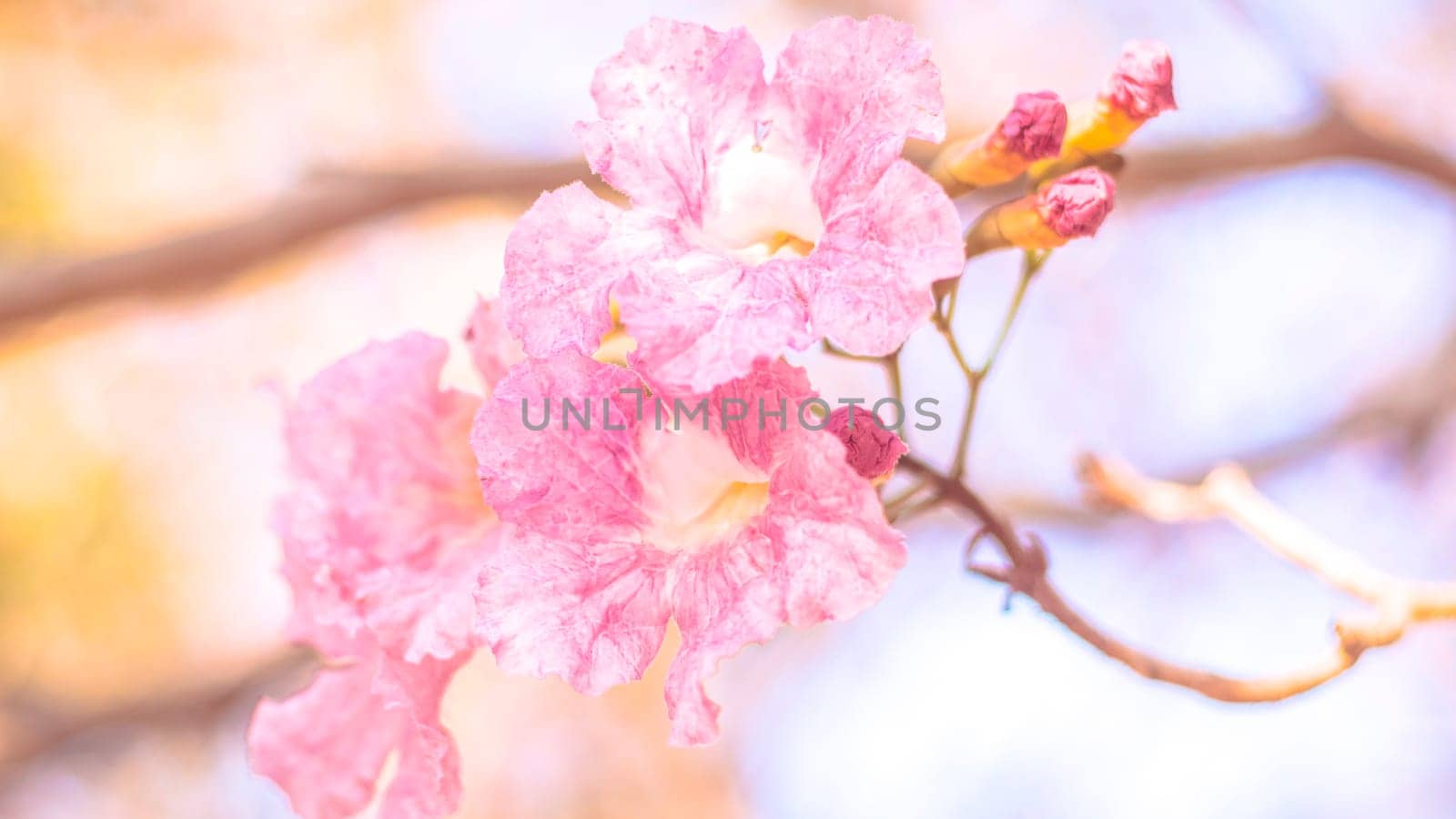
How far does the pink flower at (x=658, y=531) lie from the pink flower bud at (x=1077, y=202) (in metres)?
0.18

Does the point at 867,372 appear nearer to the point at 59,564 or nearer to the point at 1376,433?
the point at 1376,433

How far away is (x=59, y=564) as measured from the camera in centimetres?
263

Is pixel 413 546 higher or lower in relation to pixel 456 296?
higher

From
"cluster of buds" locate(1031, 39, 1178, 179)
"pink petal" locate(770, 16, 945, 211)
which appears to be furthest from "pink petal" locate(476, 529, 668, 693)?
"cluster of buds" locate(1031, 39, 1178, 179)

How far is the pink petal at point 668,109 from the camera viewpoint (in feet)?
2.00

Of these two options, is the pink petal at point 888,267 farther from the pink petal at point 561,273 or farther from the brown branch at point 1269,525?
the brown branch at point 1269,525

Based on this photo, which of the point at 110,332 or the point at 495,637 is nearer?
the point at 495,637

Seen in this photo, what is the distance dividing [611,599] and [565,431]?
9 centimetres

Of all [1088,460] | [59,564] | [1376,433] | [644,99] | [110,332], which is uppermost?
[644,99]

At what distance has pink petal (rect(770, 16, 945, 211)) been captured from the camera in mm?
565

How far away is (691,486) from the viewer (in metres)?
0.61

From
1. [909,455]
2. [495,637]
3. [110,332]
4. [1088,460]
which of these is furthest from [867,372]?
[495,637]

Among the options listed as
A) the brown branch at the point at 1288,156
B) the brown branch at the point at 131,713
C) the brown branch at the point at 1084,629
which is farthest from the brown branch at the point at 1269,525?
the brown branch at the point at 131,713

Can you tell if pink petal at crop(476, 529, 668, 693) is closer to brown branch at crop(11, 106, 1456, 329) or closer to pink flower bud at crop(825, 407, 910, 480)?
pink flower bud at crop(825, 407, 910, 480)
